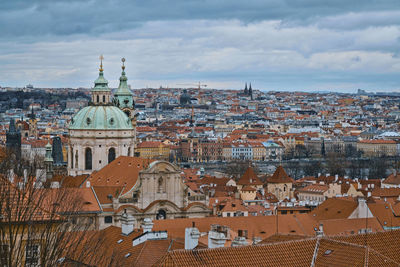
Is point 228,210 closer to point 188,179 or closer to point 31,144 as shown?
point 188,179

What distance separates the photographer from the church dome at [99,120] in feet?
247

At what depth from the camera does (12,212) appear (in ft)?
68.8

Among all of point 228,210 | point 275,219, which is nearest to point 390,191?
point 228,210

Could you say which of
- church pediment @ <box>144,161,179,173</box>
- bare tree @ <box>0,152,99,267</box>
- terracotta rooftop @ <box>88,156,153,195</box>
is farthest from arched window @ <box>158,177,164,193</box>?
bare tree @ <box>0,152,99,267</box>

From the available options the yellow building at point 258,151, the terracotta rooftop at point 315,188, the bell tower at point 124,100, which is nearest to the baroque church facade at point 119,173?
the bell tower at point 124,100

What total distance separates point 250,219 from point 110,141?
97.5ft

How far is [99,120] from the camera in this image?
75.7m

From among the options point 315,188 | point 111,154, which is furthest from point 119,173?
point 315,188

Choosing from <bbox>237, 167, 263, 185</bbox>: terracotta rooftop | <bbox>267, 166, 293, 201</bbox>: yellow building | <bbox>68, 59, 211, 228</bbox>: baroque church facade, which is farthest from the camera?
<bbox>267, 166, 293, 201</bbox>: yellow building

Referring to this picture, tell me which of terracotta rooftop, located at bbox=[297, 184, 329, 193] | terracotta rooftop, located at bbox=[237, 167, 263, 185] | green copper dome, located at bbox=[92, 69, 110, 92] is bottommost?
terracotta rooftop, located at bbox=[297, 184, 329, 193]

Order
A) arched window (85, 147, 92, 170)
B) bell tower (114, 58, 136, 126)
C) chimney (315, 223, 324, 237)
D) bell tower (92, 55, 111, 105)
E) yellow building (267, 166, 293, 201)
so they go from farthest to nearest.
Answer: bell tower (114, 58, 136, 126) < yellow building (267, 166, 293, 201) < bell tower (92, 55, 111, 105) < arched window (85, 147, 92, 170) < chimney (315, 223, 324, 237)

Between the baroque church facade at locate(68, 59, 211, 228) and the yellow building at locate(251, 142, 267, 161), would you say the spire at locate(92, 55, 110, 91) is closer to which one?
the baroque church facade at locate(68, 59, 211, 228)

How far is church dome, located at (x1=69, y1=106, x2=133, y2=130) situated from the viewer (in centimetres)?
7531

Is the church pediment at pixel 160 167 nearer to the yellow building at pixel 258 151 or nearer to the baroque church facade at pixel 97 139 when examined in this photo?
the baroque church facade at pixel 97 139
